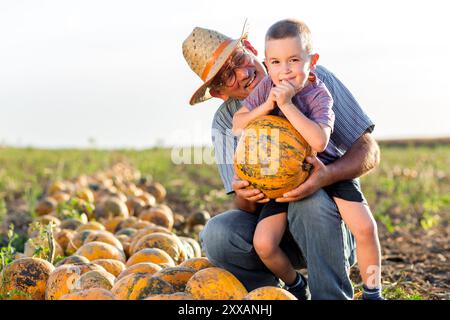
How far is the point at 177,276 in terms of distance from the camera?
12.1 ft

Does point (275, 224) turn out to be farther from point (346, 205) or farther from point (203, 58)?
point (203, 58)

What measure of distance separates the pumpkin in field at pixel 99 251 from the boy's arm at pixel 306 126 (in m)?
1.89

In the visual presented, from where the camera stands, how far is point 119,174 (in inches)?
454

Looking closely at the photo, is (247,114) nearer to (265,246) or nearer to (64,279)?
(265,246)

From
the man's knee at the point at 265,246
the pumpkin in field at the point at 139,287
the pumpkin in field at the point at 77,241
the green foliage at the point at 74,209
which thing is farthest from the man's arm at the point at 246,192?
the green foliage at the point at 74,209

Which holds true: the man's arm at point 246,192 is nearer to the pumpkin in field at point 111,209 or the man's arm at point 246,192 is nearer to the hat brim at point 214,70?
the hat brim at point 214,70

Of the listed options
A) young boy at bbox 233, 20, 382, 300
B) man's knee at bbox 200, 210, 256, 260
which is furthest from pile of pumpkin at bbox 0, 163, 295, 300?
young boy at bbox 233, 20, 382, 300

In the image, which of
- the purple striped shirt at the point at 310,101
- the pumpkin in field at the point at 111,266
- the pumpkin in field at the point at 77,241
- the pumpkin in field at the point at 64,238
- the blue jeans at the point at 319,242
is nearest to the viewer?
the purple striped shirt at the point at 310,101

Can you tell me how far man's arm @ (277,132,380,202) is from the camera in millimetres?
3699

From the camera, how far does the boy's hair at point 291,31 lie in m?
3.55

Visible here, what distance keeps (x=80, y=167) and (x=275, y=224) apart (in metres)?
10.3

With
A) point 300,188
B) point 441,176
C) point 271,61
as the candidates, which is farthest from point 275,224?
point 441,176

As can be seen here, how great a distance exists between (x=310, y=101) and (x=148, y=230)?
213 cm

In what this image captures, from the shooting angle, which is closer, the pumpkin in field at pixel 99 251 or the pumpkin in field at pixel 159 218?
the pumpkin in field at pixel 99 251
